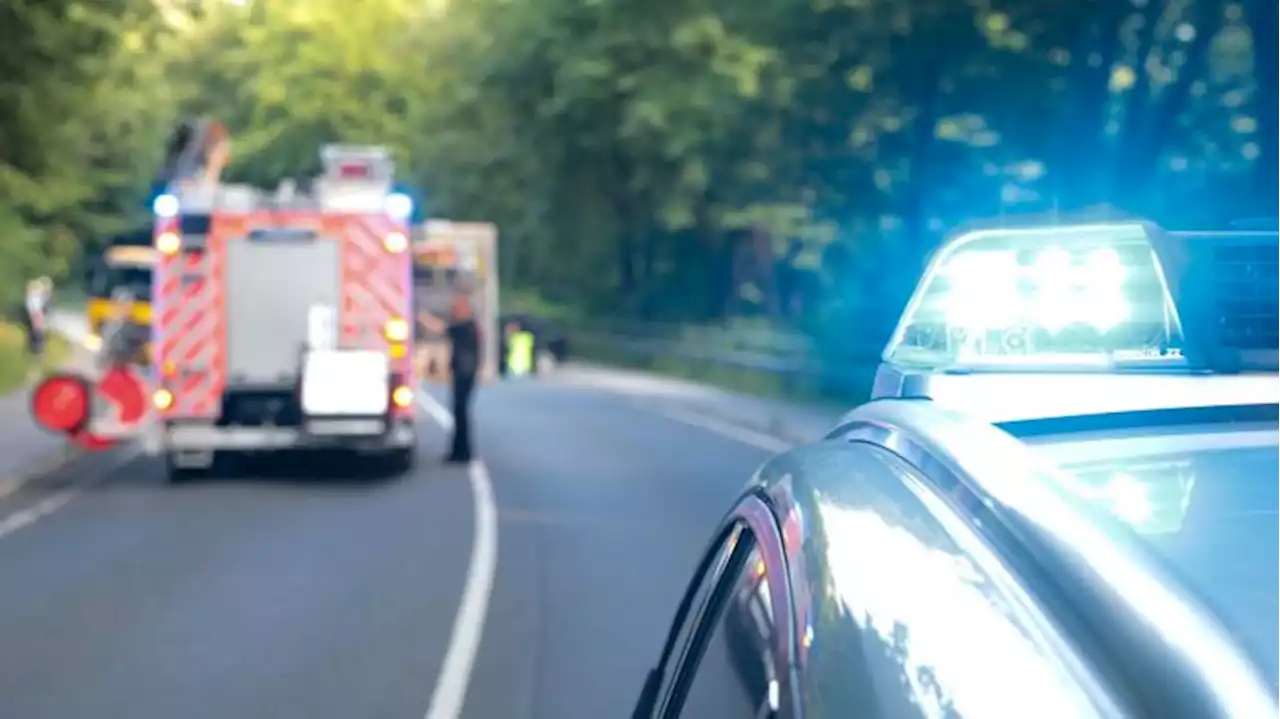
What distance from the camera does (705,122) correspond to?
39.9 metres

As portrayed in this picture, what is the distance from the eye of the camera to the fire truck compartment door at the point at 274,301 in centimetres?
1948

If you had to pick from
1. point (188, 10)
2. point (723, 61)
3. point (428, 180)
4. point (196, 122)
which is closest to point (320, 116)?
point (428, 180)

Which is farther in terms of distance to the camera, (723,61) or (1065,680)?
(723,61)

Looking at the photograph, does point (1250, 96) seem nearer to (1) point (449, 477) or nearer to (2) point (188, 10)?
(1) point (449, 477)

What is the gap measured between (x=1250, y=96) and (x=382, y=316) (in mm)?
10077

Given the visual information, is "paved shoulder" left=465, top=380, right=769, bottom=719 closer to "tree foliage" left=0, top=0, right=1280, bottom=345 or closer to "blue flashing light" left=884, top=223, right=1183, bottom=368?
"tree foliage" left=0, top=0, right=1280, bottom=345

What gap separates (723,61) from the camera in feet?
133

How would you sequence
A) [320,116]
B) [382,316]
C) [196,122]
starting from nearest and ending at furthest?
1. [382,316]
2. [196,122]
3. [320,116]

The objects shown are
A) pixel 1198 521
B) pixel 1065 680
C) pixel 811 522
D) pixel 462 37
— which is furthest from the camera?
pixel 462 37

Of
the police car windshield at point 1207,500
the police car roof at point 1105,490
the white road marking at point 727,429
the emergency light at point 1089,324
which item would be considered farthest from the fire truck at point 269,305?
the police car windshield at point 1207,500

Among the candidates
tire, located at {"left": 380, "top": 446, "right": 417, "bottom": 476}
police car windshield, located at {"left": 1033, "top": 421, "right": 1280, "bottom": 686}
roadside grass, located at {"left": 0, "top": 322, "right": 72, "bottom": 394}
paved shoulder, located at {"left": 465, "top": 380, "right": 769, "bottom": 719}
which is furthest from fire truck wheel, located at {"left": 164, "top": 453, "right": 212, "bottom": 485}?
police car windshield, located at {"left": 1033, "top": 421, "right": 1280, "bottom": 686}

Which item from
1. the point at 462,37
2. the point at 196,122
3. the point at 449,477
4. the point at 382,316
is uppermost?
the point at 462,37

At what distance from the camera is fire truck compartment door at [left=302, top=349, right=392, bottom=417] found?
1895cm

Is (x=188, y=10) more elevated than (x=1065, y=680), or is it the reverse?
(x=188, y=10)
